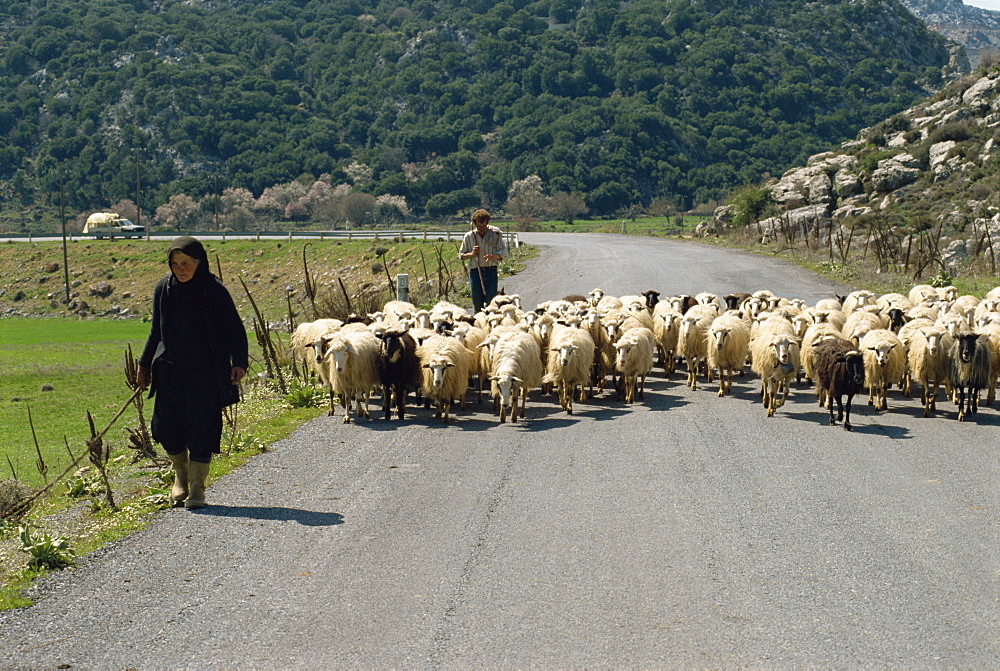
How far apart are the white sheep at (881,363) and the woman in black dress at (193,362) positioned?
8491 millimetres

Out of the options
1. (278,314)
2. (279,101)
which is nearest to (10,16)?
(279,101)

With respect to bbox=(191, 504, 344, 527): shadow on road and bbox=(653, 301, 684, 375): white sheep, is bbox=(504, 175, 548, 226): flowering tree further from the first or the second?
bbox=(191, 504, 344, 527): shadow on road

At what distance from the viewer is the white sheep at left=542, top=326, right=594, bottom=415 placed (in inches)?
540

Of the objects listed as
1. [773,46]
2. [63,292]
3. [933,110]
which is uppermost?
[773,46]

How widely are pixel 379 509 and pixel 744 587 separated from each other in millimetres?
3386

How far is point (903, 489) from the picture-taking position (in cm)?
940

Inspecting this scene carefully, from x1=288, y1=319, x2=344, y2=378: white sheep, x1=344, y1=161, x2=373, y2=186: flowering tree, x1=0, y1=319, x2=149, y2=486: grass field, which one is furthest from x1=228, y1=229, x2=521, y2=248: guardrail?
x1=344, y1=161, x2=373, y2=186: flowering tree

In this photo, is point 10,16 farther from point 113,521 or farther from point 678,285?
point 113,521

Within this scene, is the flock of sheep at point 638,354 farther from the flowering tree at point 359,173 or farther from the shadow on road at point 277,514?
the flowering tree at point 359,173

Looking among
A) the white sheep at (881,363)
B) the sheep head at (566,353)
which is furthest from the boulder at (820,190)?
the sheep head at (566,353)

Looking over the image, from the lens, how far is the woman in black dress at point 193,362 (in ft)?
29.2

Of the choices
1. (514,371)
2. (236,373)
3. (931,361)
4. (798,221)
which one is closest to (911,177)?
(798,221)

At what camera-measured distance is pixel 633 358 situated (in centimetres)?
1417

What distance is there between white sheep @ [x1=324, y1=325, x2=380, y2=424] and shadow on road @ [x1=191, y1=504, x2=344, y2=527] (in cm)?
420
